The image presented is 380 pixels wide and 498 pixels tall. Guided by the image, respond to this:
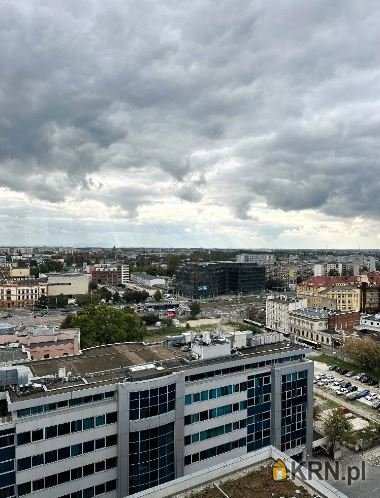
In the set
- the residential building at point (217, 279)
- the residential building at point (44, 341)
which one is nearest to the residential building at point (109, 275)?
the residential building at point (217, 279)

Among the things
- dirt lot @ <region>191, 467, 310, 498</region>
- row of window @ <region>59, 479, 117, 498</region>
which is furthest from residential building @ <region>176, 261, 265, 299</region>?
dirt lot @ <region>191, 467, 310, 498</region>

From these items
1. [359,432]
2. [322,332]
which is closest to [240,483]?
[359,432]

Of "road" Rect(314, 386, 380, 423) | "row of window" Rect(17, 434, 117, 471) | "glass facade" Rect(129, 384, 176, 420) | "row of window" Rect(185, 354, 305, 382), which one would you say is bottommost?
"road" Rect(314, 386, 380, 423)

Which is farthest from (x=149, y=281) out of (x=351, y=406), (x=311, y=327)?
(x=351, y=406)

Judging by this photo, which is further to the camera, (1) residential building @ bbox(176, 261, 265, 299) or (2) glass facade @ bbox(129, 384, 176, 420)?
(1) residential building @ bbox(176, 261, 265, 299)

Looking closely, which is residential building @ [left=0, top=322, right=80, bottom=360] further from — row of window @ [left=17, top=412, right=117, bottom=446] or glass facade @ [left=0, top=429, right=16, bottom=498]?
glass facade @ [left=0, top=429, right=16, bottom=498]

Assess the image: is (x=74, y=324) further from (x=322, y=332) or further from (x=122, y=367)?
(x=322, y=332)
